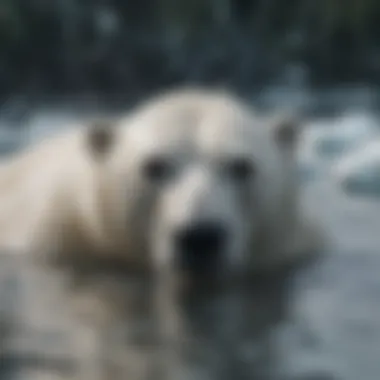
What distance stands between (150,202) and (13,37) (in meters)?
3.46

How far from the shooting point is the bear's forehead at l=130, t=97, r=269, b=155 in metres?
3.39

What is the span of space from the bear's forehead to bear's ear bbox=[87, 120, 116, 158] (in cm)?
7

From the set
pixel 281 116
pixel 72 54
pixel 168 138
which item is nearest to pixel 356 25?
A: pixel 72 54

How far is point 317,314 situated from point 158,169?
61 cm

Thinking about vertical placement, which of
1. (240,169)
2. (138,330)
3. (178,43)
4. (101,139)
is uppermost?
(178,43)

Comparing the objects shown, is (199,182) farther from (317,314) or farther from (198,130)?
(317,314)

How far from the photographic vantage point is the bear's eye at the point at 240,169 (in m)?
3.39

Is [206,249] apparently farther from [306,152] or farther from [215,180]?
[306,152]

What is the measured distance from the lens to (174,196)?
3291 mm

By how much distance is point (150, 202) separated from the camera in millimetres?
3410

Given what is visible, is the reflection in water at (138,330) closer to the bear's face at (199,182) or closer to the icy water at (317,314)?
the icy water at (317,314)

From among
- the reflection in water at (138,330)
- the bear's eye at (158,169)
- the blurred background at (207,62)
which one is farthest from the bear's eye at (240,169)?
the blurred background at (207,62)

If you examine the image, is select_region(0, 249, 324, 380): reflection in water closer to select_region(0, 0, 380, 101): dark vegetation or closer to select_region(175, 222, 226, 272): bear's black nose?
select_region(175, 222, 226, 272): bear's black nose

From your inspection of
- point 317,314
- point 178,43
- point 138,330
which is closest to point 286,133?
point 317,314
